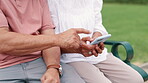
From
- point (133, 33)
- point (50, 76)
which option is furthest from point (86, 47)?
point (133, 33)

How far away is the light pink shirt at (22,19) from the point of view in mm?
3000

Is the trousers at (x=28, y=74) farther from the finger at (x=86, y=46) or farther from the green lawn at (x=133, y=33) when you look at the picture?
the green lawn at (x=133, y=33)

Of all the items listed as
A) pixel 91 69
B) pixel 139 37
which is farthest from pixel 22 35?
pixel 139 37

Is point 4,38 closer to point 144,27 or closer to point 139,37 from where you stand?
point 139,37

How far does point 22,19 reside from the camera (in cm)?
310

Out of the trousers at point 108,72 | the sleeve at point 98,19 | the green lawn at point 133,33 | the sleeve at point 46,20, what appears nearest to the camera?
the sleeve at point 46,20

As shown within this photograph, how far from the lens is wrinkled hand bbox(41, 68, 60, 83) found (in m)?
2.95

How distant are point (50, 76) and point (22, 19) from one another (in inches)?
20.7

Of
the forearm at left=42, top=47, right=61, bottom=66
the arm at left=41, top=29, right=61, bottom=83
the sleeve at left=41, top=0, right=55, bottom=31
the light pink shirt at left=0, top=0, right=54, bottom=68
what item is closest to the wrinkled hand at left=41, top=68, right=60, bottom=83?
the arm at left=41, top=29, right=61, bottom=83

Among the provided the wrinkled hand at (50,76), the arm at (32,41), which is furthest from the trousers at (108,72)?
the arm at (32,41)

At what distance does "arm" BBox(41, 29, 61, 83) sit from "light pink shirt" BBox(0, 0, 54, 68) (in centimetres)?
6

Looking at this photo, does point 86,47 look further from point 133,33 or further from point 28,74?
point 133,33

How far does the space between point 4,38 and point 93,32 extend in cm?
120

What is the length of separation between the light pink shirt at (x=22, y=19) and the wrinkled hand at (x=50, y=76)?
0.21m
